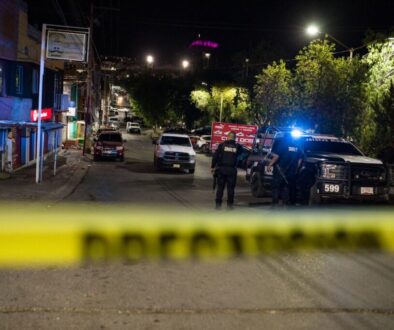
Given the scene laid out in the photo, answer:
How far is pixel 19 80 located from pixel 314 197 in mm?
16585

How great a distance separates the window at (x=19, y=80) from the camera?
24453mm

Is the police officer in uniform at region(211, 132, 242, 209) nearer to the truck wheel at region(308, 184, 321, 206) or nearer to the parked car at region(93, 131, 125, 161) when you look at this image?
the truck wheel at region(308, 184, 321, 206)

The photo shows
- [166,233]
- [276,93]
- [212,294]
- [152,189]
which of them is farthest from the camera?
[276,93]

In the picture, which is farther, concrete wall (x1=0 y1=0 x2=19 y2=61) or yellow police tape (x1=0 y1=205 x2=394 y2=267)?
concrete wall (x1=0 y1=0 x2=19 y2=61)

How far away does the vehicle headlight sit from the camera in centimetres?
1304

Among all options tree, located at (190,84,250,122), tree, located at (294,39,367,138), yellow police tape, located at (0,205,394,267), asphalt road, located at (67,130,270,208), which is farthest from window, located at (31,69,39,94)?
tree, located at (190,84,250,122)

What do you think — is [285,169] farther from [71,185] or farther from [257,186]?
[71,185]

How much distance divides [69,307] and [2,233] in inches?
168

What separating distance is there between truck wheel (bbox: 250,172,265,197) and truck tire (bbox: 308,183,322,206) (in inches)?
81.0

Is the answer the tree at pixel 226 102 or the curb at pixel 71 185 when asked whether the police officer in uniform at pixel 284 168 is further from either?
the tree at pixel 226 102

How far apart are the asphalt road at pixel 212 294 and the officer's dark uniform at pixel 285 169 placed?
4.10 m

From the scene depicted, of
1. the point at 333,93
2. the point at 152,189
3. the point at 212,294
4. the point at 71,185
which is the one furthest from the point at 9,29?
the point at 212,294

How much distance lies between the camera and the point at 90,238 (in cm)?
909

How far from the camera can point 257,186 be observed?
15477 mm
